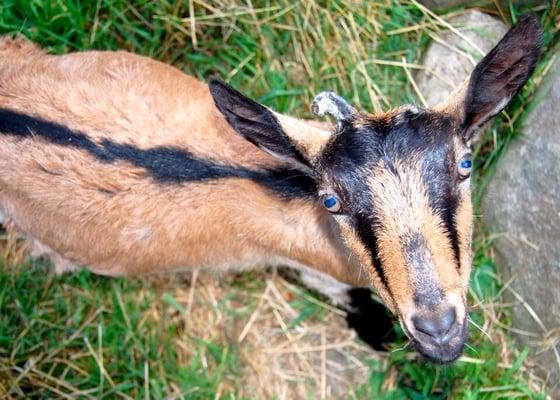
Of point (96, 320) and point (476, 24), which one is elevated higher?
point (476, 24)

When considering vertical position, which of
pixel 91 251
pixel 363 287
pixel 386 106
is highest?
pixel 386 106

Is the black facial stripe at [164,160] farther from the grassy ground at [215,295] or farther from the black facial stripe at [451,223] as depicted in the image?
the grassy ground at [215,295]

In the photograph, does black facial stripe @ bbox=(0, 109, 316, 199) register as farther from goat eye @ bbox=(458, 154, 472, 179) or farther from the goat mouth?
the goat mouth

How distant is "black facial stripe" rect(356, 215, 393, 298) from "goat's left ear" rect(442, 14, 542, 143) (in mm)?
615

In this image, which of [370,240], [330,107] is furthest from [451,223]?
[330,107]

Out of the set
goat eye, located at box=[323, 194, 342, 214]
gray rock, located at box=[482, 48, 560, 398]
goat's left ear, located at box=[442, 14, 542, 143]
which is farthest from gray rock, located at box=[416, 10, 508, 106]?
goat eye, located at box=[323, 194, 342, 214]

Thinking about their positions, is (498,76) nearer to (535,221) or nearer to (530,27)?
(530,27)

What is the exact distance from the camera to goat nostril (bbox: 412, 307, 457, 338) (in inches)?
125

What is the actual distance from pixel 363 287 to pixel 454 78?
156 centimetres

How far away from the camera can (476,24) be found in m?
4.98

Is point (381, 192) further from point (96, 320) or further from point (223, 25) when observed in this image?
point (96, 320)

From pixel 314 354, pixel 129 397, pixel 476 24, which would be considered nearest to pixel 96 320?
pixel 129 397

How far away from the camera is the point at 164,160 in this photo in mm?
4062

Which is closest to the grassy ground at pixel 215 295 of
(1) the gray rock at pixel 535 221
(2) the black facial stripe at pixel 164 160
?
(1) the gray rock at pixel 535 221
